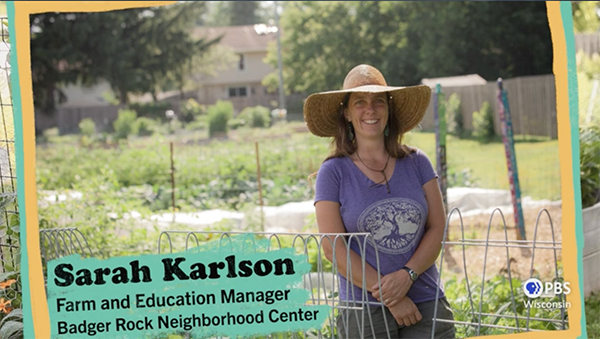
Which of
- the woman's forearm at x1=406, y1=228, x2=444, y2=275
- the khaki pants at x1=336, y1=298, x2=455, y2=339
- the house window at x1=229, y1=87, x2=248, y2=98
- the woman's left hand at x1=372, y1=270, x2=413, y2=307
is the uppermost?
the house window at x1=229, y1=87, x2=248, y2=98

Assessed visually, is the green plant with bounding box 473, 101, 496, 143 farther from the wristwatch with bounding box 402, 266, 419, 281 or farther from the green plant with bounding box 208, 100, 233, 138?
the wristwatch with bounding box 402, 266, 419, 281

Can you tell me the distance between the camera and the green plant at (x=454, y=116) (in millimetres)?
18922

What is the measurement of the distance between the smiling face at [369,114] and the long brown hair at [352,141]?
0.17 feet

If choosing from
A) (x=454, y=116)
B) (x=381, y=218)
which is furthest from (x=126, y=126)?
(x=381, y=218)

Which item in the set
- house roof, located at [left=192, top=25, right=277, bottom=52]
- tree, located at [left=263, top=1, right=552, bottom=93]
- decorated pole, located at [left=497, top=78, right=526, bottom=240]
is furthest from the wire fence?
house roof, located at [left=192, top=25, right=277, bottom=52]

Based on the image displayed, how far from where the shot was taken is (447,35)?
26.8m

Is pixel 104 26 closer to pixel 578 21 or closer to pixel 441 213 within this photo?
pixel 578 21

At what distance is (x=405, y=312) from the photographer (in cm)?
218

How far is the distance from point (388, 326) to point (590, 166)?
2921mm

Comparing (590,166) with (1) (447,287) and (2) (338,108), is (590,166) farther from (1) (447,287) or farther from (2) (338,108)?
(2) (338,108)

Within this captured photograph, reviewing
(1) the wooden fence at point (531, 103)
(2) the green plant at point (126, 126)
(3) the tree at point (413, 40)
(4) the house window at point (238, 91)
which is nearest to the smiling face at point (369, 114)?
(1) the wooden fence at point (531, 103)

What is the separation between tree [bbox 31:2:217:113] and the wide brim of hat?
28415 mm

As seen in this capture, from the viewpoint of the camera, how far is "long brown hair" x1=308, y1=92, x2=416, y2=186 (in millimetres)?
2314

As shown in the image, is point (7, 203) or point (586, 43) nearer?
point (7, 203)
